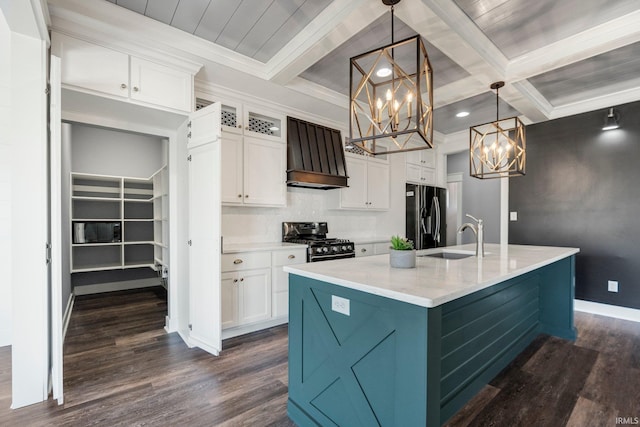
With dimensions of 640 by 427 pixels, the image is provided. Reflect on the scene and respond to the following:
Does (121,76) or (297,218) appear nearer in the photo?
(121,76)

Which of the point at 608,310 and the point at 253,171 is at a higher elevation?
the point at 253,171

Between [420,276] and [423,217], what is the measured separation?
12.7 feet

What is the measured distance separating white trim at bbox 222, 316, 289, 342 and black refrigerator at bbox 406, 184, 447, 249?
2.78 m

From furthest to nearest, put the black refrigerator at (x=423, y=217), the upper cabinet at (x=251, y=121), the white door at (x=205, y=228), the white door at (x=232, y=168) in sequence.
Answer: the black refrigerator at (x=423, y=217) < the upper cabinet at (x=251, y=121) < the white door at (x=232, y=168) < the white door at (x=205, y=228)

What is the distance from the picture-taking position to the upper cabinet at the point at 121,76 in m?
2.18

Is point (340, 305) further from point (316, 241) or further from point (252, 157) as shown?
point (252, 157)

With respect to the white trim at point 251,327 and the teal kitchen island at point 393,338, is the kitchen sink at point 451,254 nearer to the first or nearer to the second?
the teal kitchen island at point 393,338

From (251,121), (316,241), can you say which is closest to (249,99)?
(251,121)

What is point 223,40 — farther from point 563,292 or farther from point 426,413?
point 563,292

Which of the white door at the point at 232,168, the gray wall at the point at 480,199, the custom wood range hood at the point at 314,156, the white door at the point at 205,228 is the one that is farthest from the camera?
the gray wall at the point at 480,199

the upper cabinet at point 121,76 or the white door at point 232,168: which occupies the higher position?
the upper cabinet at point 121,76

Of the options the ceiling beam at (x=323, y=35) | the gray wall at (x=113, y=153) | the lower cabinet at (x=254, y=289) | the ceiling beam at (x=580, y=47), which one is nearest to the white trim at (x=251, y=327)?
the lower cabinet at (x=254, y=289)

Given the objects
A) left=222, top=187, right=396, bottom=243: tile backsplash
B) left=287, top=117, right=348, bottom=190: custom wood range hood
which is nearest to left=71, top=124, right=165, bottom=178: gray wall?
left=222, top=187, right=396, bottom=243: tile backsplash

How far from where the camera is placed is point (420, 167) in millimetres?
5406
